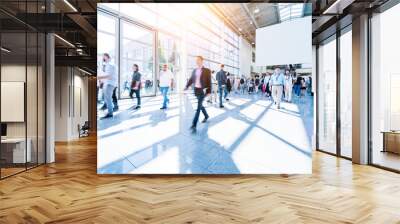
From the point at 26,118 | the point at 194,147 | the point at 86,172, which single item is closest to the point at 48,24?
the point at 26,118

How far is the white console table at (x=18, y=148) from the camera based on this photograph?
665 centimetres

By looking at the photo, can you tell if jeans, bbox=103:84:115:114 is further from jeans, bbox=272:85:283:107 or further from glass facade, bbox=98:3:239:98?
jeans, bbox=272:85:283:107

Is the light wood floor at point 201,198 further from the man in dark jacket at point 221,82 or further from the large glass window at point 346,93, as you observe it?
the large glass window at point 346,93

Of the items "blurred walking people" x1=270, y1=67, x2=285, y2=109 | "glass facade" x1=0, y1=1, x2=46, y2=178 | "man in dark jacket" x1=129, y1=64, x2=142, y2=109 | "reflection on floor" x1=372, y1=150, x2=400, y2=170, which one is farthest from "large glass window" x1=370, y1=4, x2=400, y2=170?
"glass facade" x1=0, y1=1, x2=46, y2=178

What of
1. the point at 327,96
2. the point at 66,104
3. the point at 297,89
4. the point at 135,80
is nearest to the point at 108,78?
the point at 135,80

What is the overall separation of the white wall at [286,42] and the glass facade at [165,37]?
623 mm

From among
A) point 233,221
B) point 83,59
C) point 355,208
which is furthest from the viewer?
point 83,59

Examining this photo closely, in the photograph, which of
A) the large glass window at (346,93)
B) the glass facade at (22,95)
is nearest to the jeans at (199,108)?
the glass facade at (22,95)

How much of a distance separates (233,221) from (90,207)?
176 cm

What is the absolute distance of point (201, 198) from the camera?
4820mm

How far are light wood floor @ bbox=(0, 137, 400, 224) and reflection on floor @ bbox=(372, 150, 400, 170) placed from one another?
0.32 meters

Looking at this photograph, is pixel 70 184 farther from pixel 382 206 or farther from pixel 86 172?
pixel 382 206

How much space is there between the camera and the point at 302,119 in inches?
247

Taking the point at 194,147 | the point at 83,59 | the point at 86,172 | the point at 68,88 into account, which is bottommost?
the point at 86,172
